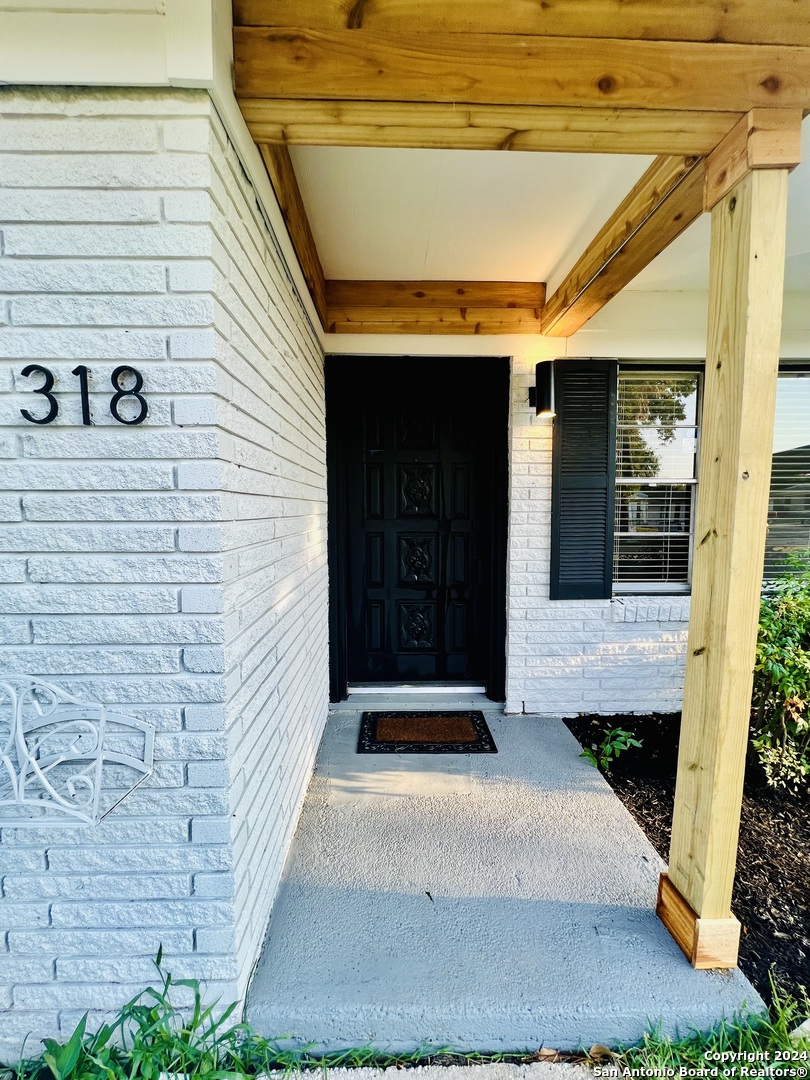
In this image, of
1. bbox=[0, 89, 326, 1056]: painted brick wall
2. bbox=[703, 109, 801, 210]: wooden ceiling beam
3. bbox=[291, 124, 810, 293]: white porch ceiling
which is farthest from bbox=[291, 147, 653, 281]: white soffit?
bbox=[0, 89, 326, 1056]: painted brick wall

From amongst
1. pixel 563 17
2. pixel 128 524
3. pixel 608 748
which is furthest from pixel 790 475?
pixel 128 524

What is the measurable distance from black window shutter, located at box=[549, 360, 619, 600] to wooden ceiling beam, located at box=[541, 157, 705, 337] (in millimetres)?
450

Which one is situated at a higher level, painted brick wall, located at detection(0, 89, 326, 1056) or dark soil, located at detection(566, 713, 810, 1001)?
painted brick wall, located at detection(0, 89, 326, 1056)

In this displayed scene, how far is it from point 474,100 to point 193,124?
0.69 meters

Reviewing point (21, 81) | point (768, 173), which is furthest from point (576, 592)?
point (21, 81)

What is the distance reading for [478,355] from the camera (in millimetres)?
2818

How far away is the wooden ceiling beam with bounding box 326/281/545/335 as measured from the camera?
8.91 feet

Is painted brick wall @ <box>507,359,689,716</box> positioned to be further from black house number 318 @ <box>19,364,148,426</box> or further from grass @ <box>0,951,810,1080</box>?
black house number 318 @ <box>19,364,148,426</box>

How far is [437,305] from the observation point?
2.74m

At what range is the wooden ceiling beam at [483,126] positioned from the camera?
121cm

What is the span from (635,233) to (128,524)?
6.36 feet

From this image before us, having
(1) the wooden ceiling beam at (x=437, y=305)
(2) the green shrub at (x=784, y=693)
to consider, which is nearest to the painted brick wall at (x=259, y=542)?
(1) the wooden ceiling beam at (x=437, y=305)

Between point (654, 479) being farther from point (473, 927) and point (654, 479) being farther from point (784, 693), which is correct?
point (473, 927)

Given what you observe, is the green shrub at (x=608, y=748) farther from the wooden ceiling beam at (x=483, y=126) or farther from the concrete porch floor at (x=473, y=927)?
the wooden ceiling beam at (x=483, y=126)
